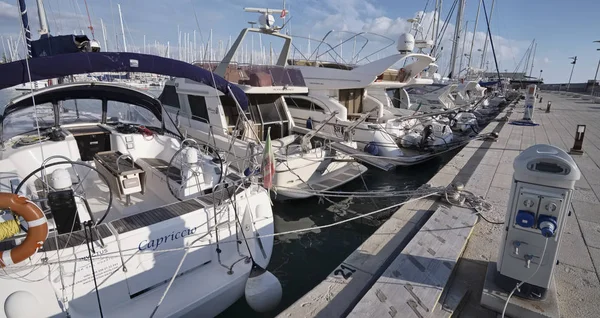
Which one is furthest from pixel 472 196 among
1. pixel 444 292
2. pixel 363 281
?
pixel 363 281

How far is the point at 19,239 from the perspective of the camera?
102 inches

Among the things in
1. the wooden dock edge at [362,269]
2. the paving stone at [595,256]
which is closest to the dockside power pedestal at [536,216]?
the wooden dock edge at [362,269]

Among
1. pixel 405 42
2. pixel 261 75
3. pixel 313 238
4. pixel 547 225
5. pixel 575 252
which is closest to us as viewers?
pixel 547 225

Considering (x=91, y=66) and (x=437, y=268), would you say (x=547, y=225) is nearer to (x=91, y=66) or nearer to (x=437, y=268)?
(x=437, y=268)

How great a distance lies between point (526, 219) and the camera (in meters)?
2.31

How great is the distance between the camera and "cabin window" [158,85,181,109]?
10750mm

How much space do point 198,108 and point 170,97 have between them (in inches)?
88.7

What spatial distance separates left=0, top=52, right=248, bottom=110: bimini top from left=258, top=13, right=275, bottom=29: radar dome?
19.3 feet

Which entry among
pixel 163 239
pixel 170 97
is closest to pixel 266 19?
pixel 170 97

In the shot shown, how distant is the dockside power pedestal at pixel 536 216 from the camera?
2205 mm

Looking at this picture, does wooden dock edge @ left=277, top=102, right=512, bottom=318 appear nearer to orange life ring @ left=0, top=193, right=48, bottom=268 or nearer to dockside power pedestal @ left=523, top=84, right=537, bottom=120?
orange life ring @ left=0, top=193, right=48, bottom=268

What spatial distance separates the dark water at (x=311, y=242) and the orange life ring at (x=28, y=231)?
2409 mm

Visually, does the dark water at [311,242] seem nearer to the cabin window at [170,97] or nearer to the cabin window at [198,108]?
the cabin window at [198,108]

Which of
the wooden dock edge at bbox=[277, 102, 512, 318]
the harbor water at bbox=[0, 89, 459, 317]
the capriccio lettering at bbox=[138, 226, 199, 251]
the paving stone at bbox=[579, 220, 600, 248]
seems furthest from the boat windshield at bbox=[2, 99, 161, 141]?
the paving stone at bbox=[579, 220, 600, 248]
